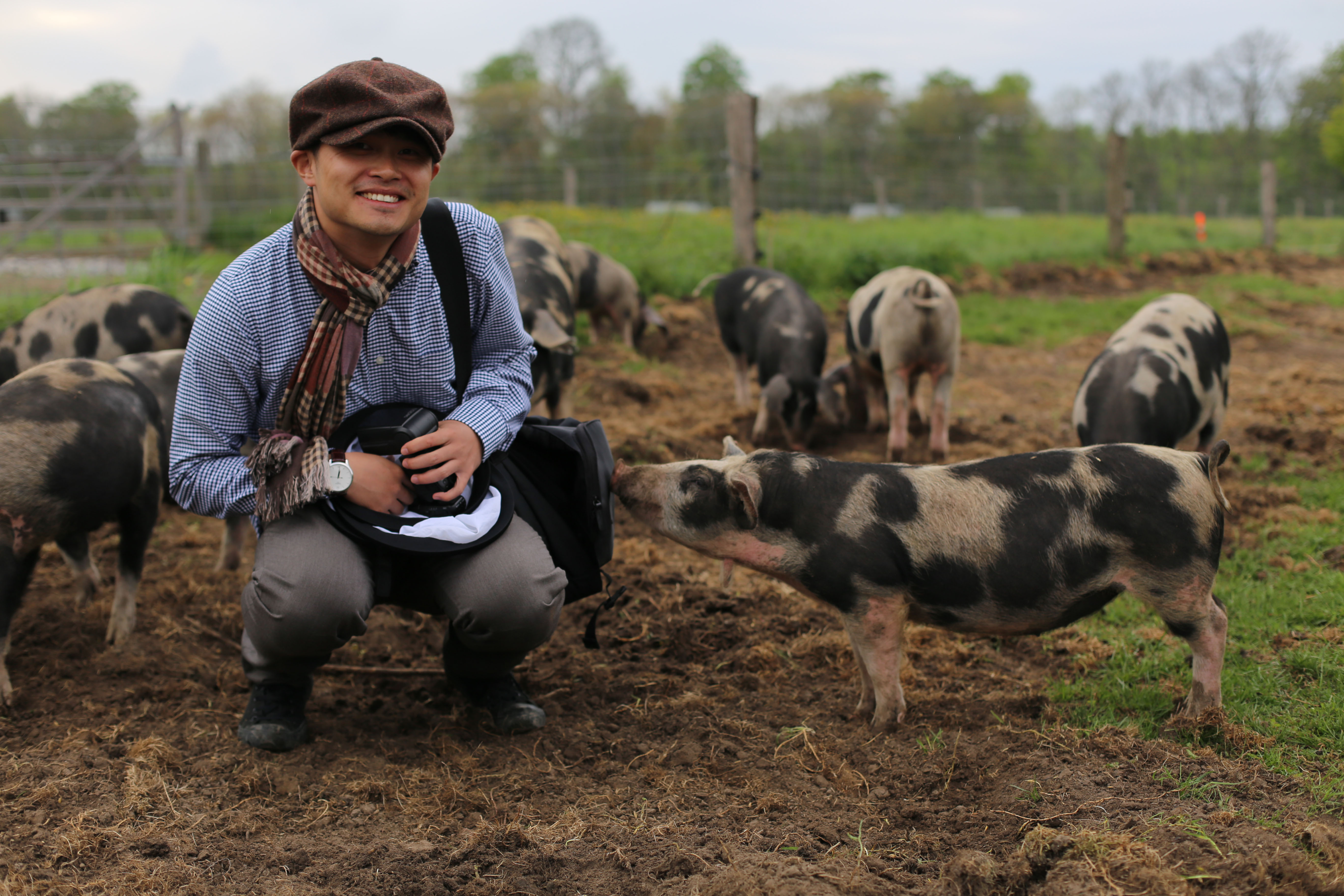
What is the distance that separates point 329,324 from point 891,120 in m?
41.5

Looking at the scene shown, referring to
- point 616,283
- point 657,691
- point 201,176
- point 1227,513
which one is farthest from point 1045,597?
point 201,176

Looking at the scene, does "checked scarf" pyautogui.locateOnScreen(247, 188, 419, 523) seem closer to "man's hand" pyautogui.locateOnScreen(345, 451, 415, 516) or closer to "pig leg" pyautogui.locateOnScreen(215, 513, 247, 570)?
"man's hand" pyautogui.locateOnScreen(345, 451, 415, 516)

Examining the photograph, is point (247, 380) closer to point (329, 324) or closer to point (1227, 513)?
point (329, 324)

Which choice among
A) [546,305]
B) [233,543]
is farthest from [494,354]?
[546,305]

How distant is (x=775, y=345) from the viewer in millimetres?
7094

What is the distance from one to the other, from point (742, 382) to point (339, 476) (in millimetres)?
5506

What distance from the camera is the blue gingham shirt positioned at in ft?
8.87

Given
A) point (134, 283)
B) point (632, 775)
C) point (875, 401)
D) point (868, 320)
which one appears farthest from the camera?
point (134, 283)

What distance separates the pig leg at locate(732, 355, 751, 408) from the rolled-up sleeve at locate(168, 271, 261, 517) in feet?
17.0

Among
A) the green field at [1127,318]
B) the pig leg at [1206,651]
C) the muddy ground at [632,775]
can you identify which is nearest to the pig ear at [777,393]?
the muddy ground at [632,775]

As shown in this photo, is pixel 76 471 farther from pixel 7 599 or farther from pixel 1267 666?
pixel 1267 666

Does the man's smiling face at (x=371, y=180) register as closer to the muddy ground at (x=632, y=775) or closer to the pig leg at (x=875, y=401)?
the muddy ground at (x=632, y=775)

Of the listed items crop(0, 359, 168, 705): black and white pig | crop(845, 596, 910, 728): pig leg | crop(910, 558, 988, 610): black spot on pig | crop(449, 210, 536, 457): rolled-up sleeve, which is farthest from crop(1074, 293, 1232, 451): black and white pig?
crop(0, 359, 168, 705): black and white pig

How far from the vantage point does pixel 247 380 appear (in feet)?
9.05
